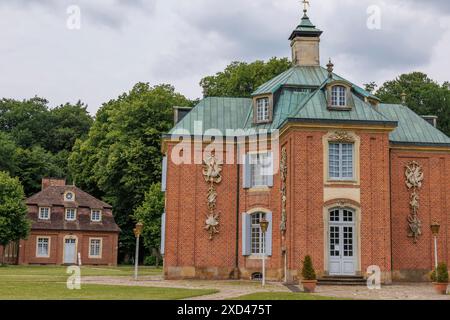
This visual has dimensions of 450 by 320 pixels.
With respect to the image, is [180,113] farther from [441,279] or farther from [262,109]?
[441,279]

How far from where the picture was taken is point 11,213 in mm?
47438

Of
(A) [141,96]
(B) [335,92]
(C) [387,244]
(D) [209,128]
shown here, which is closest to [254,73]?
(A) [141,96]

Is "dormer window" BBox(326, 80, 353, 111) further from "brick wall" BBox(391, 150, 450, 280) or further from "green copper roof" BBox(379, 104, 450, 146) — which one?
"brick wall" BBox(391, 150, 450, 280)

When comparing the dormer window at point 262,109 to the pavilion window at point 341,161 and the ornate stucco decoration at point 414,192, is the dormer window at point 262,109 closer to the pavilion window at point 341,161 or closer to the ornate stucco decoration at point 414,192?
the pavilion window at point 341,161

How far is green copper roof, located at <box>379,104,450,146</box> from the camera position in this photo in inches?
1271

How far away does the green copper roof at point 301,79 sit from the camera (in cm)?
3319

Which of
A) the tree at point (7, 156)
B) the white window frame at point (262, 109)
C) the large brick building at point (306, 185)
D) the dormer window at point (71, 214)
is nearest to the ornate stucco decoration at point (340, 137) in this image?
the large brick building at point (306, 185)

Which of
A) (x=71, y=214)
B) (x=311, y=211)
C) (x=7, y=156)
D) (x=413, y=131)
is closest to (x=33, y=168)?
(x=7, y=156)

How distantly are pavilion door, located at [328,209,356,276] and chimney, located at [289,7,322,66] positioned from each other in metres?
10.7

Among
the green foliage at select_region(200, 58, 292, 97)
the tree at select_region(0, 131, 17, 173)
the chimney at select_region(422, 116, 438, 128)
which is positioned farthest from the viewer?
the tree at select_region(0, 131, 17, 173)

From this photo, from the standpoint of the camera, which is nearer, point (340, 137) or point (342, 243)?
point (342, 243)

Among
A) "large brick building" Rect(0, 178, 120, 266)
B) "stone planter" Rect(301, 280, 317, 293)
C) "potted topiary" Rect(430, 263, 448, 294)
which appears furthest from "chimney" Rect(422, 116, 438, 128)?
"large brick building" Rect(0, 178, 120, 266)

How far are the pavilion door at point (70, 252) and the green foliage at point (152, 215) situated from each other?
1003cm

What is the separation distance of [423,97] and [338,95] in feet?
95.1
